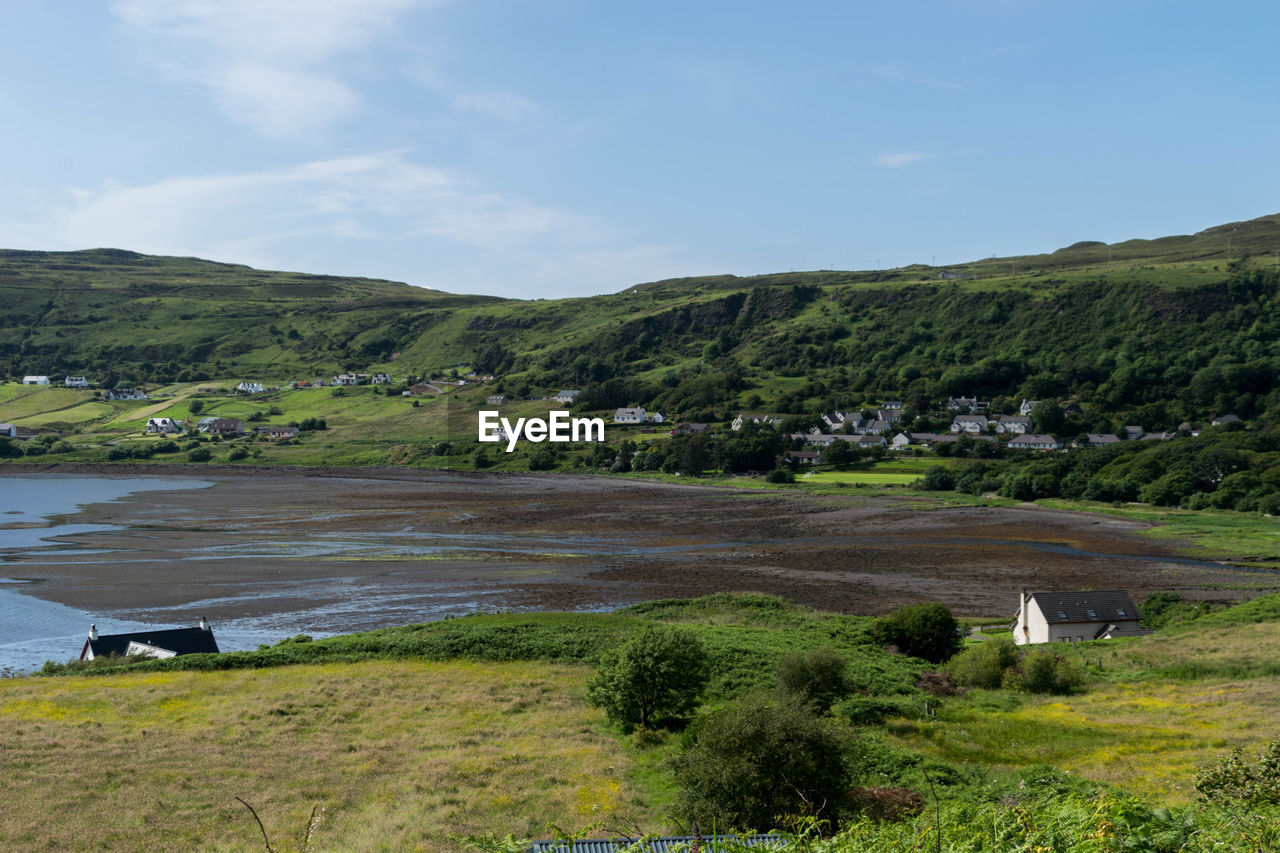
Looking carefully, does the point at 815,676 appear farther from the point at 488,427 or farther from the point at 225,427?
the point at 225,427

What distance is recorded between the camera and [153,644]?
3719 centimetres

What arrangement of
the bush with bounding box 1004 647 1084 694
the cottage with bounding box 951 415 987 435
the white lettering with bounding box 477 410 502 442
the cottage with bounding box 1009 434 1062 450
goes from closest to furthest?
the bush with bounding box 1004 647 1084 694 < the cottage with bounding box 1009 434 1062 450 < the cottage with bounding box 951 415 987 435 < the white lettering with bounding box 477 410 502 442

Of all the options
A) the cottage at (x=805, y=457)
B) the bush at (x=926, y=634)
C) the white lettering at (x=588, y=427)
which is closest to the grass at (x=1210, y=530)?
the cottage at (x=805, y=457)

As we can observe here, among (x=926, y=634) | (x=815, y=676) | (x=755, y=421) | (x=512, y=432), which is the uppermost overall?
(x=755, y=421)

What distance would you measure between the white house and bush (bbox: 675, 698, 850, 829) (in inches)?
1127

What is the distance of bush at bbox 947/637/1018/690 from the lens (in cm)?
3359

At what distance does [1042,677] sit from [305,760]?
83.9 feet

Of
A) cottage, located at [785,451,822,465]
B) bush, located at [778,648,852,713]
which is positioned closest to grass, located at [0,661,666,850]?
bush, located at [778,648,852,713]

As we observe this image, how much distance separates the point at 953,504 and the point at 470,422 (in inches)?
3719

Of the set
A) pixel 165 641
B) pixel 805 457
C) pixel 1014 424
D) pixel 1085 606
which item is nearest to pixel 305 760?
pixel 165 641

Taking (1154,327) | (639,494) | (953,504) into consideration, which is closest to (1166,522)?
(953,504)

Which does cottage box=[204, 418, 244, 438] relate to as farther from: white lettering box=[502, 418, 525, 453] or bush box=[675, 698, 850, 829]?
bush box=[675, 698, 850, 829]

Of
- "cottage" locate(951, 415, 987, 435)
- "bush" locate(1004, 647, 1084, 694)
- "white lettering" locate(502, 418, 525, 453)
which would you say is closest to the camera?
"bush" locate(1004, 647, 1084, 694)

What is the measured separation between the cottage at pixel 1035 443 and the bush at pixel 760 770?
114876 mm
